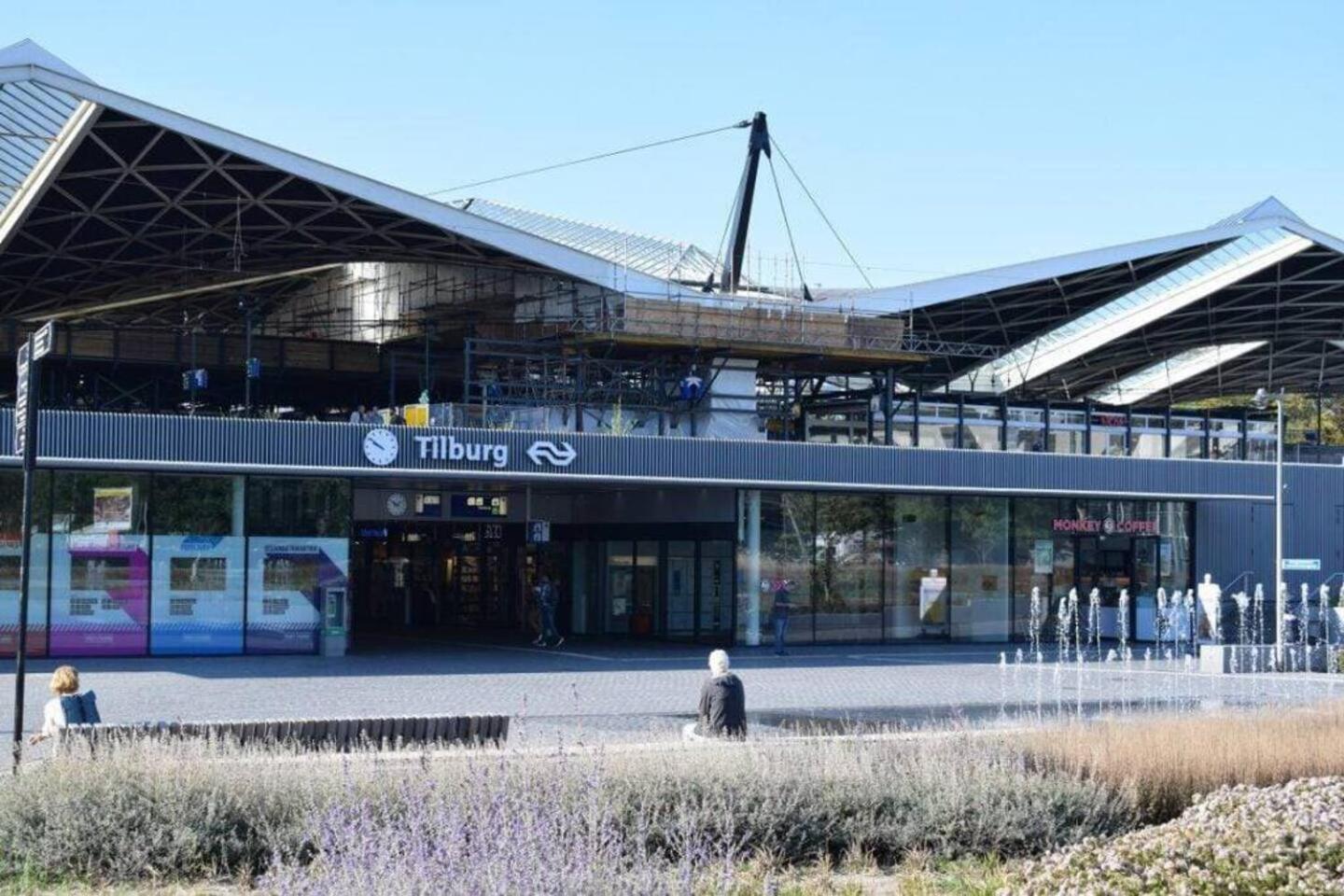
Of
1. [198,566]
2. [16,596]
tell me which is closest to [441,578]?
[198,566]

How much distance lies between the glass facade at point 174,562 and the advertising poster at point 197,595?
18 millimetres

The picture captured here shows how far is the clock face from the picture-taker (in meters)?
33.3

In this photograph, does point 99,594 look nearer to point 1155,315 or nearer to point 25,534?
point 25,534

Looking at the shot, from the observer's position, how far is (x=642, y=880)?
9.09 metres

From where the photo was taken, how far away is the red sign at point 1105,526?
43.4 meters

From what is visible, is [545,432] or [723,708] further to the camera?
[545,432]

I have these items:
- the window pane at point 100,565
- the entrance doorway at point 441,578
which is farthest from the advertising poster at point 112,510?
the entrance doorway at point 441,578

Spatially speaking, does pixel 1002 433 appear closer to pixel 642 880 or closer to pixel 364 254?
pixel 364 254

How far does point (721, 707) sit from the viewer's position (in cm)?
1722

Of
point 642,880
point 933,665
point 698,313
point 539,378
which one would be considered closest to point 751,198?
point 698,313

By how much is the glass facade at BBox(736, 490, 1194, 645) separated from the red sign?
0.03 m

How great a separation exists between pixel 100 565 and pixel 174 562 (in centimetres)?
131

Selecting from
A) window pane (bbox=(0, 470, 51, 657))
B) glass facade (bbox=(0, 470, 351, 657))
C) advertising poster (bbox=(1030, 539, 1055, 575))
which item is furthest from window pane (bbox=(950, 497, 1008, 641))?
window pane (bbox=(0, 470, 51, 657))

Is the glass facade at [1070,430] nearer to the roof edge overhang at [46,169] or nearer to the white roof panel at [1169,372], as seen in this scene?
the white roof panel at [1169,372]
